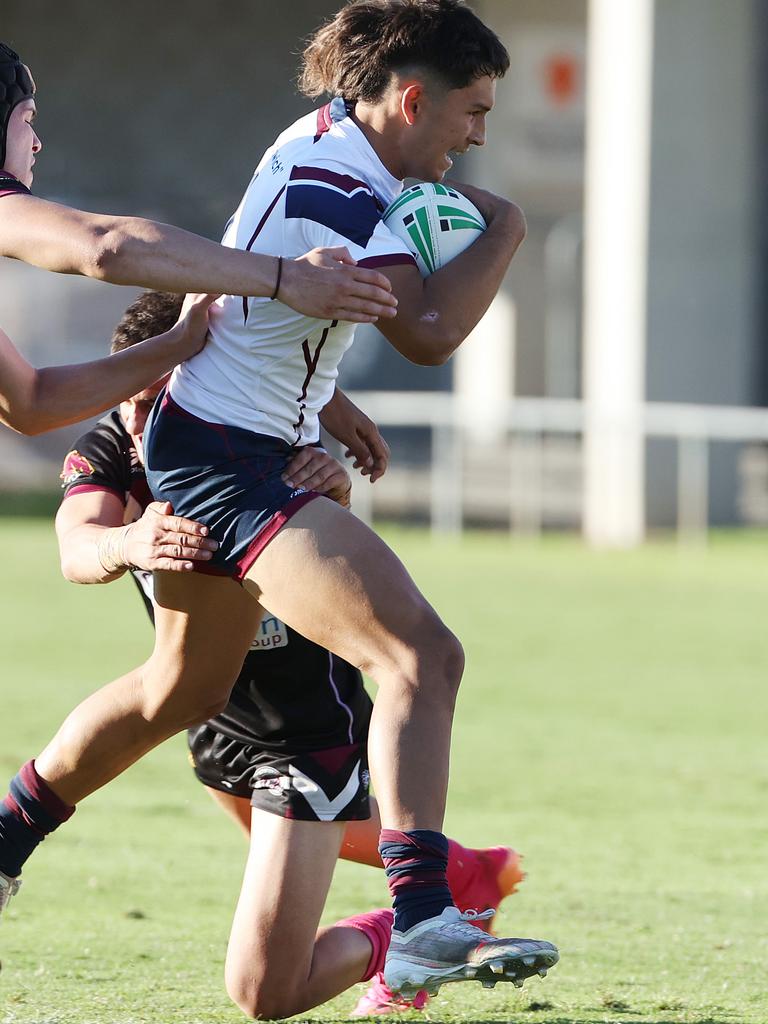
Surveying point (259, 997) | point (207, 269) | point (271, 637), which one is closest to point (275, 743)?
point (271, 637)

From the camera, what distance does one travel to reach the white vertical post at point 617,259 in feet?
69.7

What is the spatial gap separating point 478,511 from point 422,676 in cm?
1812

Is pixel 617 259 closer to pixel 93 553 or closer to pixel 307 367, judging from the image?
pixel 93 553

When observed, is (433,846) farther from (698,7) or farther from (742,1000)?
(698,7)

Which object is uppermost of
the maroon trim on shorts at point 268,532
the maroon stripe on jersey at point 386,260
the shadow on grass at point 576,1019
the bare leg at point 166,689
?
the maroon stripe on jersey at point 386,260

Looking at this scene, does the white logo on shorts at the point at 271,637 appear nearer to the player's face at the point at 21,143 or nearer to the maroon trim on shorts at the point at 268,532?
the maroon trim on shorts at the point at 268,532

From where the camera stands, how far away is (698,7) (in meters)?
21.9

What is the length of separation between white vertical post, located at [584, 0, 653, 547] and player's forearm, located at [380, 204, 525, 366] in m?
17.2

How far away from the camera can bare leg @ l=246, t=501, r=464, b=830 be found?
359cm

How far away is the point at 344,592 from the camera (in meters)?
3.62

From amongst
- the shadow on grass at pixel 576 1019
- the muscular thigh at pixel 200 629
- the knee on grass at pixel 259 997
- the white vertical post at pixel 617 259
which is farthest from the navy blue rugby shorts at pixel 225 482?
the white vertical post at pixel 617 259

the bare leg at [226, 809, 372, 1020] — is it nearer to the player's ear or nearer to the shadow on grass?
the shadow on grass

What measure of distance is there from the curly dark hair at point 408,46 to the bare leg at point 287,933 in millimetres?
1897

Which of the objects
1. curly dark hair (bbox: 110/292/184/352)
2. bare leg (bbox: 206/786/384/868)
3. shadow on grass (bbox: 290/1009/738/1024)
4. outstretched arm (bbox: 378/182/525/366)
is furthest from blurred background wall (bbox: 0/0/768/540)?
outstretched arm (bbox: 378/182/525/366)
